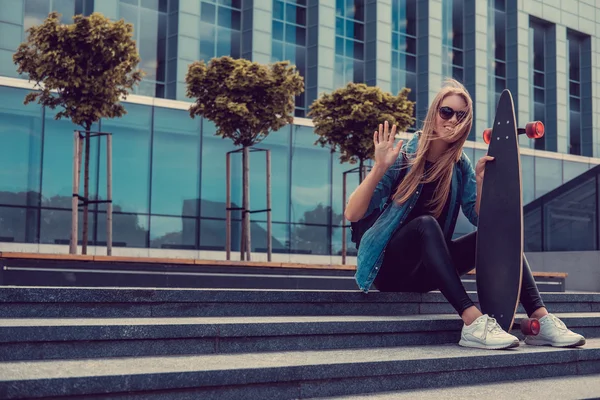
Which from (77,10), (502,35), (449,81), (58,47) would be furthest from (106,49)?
(502,35)

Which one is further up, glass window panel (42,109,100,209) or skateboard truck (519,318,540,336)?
glass window panel (42,109,100,209)

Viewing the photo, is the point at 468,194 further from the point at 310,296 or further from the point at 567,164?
the point at 567,164

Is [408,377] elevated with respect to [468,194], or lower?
lower

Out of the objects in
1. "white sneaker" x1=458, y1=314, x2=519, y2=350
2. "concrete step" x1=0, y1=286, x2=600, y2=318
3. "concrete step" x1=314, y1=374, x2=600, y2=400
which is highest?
"concrete step" x1=0, y1=286, x2=600, y2=318

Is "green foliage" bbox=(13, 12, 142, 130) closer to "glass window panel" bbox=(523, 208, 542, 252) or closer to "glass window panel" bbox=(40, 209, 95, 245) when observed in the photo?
"glass window panel" bbox=(40, 209, 95, 245)

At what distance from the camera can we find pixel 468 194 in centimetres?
474

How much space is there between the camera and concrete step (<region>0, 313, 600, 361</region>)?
3.18m

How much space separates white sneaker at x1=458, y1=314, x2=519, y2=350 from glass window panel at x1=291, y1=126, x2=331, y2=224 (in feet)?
61.7

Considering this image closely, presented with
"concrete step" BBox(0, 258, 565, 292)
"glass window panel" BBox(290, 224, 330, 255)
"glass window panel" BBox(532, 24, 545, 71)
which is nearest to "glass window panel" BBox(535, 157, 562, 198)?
"glass window panel" BBox(532, 24, 545, 71)

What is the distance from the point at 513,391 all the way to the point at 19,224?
16808 mm

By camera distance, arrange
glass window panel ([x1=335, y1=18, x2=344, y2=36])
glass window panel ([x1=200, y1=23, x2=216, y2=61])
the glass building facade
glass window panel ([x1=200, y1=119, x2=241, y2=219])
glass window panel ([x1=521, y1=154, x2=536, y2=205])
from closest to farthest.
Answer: the glass building facade, glass window panel ([x1=200, y1=119, x2=241, y2=219]), glass window panel ([x1=200, y1=23, x2=216, y2=61]), glass window panel ([x1=335, y1=18, x2=344, y2=36]), glass window panel ([x1=521, y1=154, x2=536, y2=205])

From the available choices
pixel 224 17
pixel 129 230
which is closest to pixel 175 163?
pixel 129 230

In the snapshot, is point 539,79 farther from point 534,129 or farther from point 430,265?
point 430,265

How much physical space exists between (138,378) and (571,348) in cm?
261
